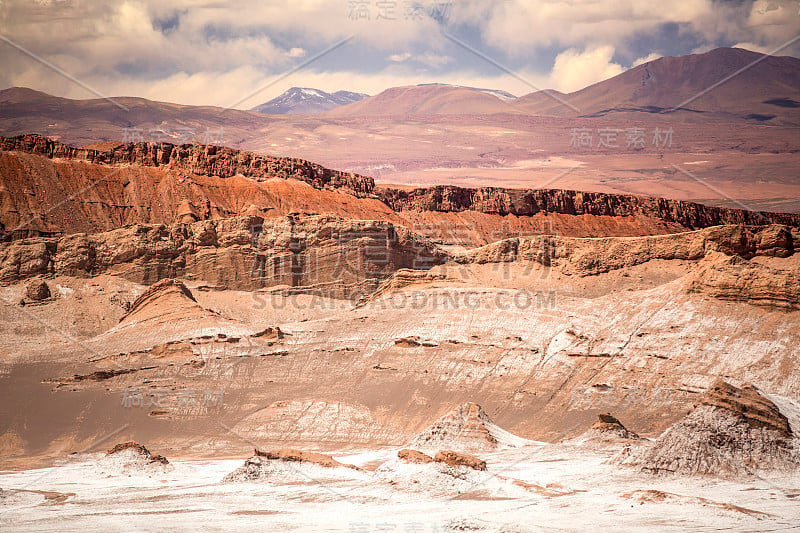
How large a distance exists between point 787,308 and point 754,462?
14520mm

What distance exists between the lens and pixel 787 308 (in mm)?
39375

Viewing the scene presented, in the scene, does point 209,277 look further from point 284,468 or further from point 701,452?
point 701,452

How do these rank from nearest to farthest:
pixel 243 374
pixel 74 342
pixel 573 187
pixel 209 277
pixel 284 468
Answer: pixel 284 468 < pixel 243 374 < pixel 74 342 < pixel 209 277 < pixel 573 187

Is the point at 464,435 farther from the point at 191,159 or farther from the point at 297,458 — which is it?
the point at 191,159

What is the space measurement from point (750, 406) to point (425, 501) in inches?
411

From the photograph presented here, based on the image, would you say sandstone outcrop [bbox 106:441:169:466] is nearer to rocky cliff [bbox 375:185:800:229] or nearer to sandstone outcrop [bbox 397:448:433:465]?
sandstone outcrop [bbox 397:448:433:465]

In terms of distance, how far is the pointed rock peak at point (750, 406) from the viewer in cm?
2762

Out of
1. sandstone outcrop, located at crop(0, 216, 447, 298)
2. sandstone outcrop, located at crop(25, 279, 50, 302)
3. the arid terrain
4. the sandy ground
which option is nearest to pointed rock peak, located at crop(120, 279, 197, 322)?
the arid terrain

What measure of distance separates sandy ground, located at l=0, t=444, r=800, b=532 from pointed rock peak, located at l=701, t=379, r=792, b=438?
205 cm

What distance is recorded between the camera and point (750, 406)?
27.9 m

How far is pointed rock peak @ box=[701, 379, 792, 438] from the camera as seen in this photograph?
2762cm

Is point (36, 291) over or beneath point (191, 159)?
beneath

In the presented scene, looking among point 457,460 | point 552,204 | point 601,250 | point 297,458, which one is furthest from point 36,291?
point 552,204

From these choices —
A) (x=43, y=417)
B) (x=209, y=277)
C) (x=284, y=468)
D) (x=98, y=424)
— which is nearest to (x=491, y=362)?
(x=284, y=468)
